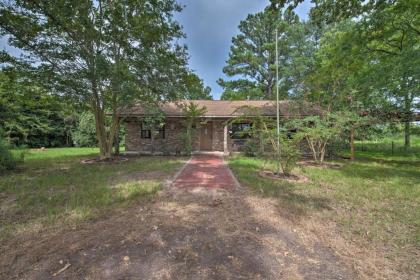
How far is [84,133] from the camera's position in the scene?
67.6ft

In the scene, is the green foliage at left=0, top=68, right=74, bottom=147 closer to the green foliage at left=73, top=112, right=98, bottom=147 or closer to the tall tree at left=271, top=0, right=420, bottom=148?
the green foliage at left=73, top=112, right=98, bottom=147

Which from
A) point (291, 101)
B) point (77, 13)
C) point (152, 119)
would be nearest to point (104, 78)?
point (77, 13)

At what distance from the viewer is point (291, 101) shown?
1151 cm

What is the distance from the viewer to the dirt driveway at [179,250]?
2.32 m

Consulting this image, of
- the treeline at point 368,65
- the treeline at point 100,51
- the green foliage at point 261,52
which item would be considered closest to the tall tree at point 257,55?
the green foliage at point 261,52

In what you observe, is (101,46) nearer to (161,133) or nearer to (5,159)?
(5,159)

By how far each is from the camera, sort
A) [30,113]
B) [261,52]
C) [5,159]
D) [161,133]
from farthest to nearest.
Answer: [261,52] < [30,113] < [161,133] < [5,159]

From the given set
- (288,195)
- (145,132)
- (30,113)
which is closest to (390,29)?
(288,195)

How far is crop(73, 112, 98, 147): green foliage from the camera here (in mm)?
19833

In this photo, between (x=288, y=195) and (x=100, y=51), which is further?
(x=100, y=51)

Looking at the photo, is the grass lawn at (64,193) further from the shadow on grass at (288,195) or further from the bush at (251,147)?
the bush at (251,147)

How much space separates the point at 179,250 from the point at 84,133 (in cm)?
2163

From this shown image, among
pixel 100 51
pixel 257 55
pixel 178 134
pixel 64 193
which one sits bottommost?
pixel 64 193

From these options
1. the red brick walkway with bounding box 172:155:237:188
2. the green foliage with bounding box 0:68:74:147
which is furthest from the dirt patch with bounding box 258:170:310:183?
the green foliage with bounding box 0:68:74:147
